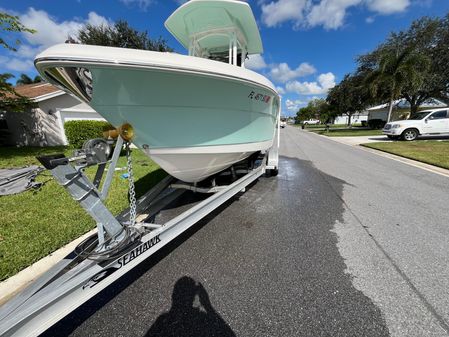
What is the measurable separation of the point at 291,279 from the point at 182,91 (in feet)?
7.33

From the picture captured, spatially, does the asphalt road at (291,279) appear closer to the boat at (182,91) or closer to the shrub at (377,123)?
the boat at (182,91)

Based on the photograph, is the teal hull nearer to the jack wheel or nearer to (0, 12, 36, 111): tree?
the jack wheel

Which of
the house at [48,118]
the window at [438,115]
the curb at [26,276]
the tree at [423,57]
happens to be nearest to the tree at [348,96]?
the tree at [423,57]

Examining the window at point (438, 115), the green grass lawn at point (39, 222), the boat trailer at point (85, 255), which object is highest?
the window at point (438, 115)

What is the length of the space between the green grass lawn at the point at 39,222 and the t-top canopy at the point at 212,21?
10.5 ft

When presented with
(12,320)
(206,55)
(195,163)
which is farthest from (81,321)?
(206,55)

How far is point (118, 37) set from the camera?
20.9 metres

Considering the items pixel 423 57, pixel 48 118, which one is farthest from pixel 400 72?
pixel 48 118

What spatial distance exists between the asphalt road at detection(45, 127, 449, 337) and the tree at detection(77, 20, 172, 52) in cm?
2249

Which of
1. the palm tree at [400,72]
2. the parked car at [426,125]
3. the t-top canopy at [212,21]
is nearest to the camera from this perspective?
the t-top canopy at [212,21]

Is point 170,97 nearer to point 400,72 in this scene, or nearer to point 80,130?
point 80,130

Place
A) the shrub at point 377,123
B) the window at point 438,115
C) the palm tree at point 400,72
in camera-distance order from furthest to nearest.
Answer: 1. the shrub at point 377,123
2. the palm tree at point 400,72
3. the window at point 438,115

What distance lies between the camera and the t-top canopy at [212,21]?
3436 mm

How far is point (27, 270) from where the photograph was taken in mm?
2320
